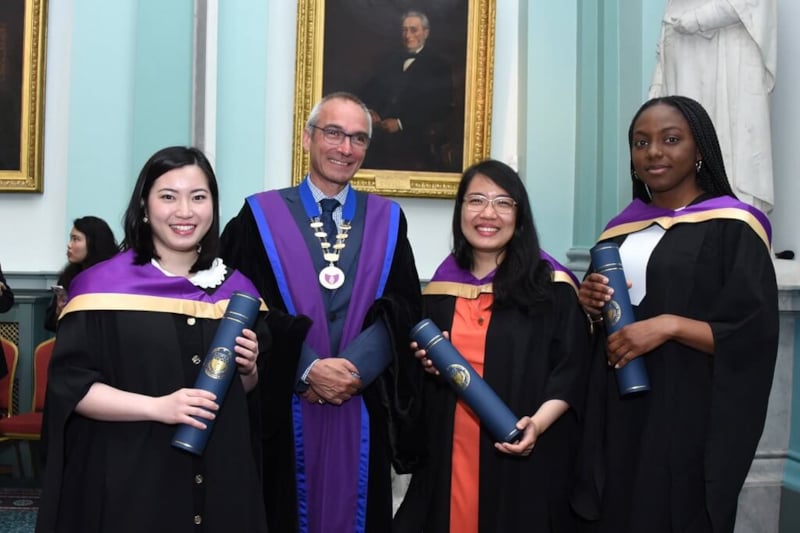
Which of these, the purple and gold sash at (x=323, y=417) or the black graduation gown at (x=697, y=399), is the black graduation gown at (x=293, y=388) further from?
the black graduation gown at (x=697, y=399)

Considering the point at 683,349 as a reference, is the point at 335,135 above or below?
above

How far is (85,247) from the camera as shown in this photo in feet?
18.3

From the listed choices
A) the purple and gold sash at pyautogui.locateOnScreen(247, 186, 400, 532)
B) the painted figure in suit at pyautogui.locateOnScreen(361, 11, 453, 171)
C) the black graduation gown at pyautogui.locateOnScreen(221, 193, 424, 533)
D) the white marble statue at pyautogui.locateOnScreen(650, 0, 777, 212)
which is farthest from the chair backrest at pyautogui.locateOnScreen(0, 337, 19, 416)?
the white marble statue at pyautogui.locateOnScreen(650, 0, 777, 212)

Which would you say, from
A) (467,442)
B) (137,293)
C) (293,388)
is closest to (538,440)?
(467,442)

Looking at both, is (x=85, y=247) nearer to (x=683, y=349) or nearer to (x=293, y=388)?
(x=293, y=388)

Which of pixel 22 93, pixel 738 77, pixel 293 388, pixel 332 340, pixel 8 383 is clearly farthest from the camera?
pixel 22 93

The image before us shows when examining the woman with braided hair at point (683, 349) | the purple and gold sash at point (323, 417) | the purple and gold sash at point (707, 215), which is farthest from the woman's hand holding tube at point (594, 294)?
the purple and gold sash at point (323, 417)

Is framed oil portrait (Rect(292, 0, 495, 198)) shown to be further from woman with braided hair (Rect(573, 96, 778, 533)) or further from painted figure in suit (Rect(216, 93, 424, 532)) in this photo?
woman with braided hair (Rect(573, 96, 778, 533))

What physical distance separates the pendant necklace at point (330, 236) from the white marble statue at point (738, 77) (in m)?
2.31

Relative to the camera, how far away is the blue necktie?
123 inches

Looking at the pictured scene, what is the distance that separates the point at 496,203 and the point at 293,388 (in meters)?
0.95

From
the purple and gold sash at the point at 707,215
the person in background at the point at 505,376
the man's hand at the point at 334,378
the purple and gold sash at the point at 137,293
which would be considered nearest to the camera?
the purple and gold sash at the point at 137,293

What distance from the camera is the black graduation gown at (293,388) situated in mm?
2859

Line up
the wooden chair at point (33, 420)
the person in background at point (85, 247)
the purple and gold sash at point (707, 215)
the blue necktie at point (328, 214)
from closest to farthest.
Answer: the purple and gold sash at point (707, 215) < the blue necktie at point (328, 214) < the wooden chair at point (33, 420) < the person in background at point (85, 247)
